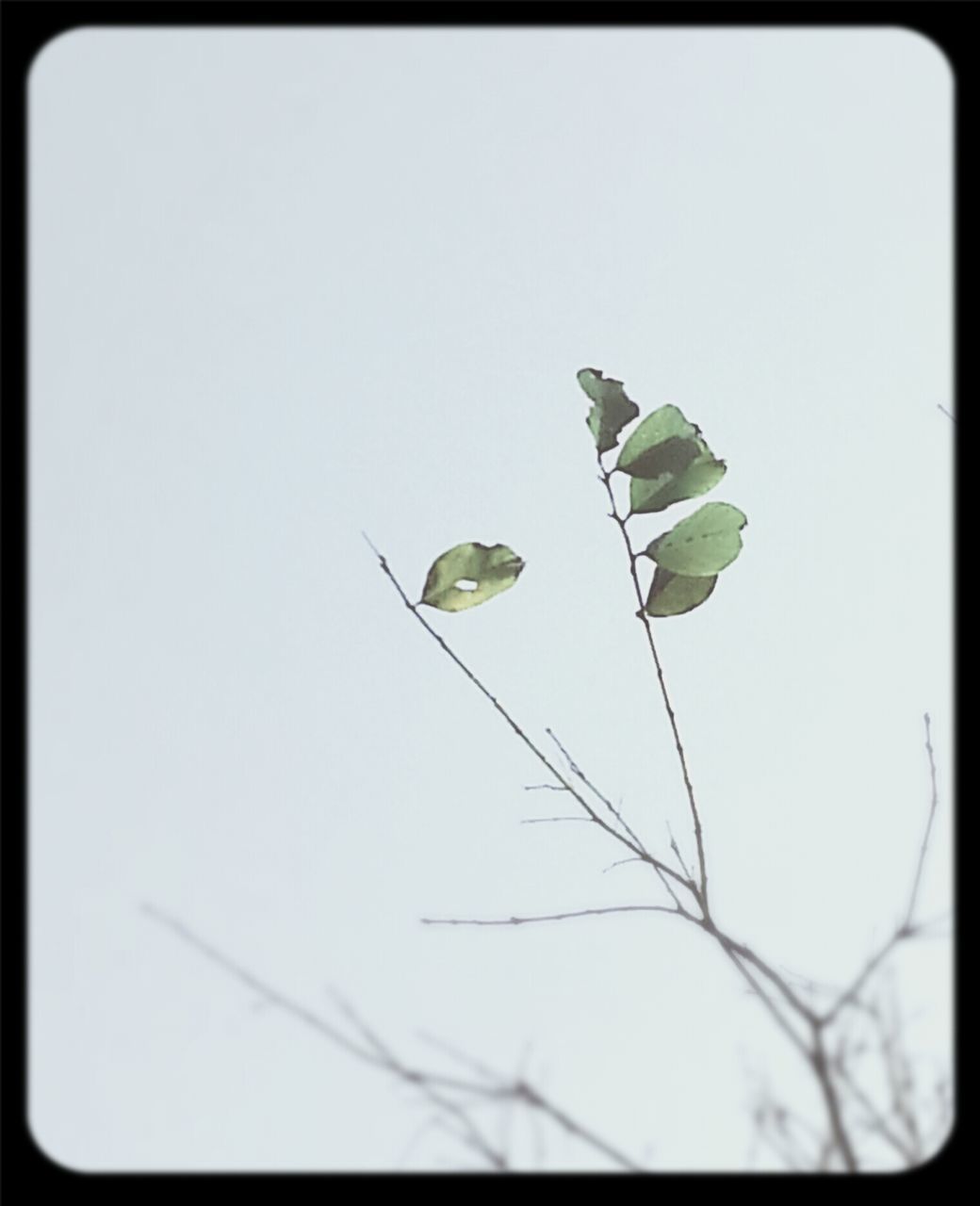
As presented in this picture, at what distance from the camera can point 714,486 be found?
1.67ft

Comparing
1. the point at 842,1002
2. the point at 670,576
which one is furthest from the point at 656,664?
the point at 842,1002

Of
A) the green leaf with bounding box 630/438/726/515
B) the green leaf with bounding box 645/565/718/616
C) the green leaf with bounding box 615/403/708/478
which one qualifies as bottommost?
the green leaf with bounding box 645/565/718/616

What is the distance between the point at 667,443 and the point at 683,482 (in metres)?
0.02

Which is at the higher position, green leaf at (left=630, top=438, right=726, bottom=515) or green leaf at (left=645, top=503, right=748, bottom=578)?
green leaf at (left=630, top=438, right=726, bottom=515)

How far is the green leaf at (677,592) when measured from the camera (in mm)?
521

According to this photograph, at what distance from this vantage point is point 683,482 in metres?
0.51

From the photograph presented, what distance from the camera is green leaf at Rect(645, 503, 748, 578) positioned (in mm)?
511

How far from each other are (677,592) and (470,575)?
0.09m

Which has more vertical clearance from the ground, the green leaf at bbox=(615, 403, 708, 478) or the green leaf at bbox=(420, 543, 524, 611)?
the green leaf at bbox=(615, 403, 708, 478)

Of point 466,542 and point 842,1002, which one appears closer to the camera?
point 842,1002

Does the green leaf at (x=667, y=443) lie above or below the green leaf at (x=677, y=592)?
above
